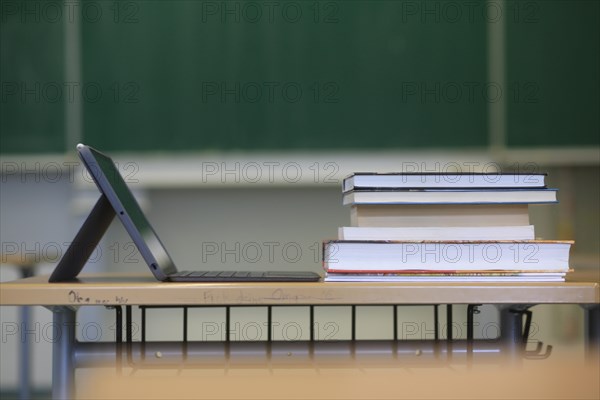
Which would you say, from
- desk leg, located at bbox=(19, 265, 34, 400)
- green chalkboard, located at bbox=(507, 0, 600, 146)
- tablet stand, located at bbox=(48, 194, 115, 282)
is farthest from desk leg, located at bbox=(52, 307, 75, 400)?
green chalkboard, located at bbox=(507, 0, 600, 146)

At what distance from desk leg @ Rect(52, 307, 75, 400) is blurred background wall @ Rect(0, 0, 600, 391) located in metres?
1.80

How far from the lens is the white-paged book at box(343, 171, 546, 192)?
1261 millimetres

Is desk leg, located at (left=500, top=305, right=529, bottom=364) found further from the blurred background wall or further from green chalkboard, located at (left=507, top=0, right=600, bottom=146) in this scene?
green chalkboard, located at (left=507, top=0, right=600, bottom=146)

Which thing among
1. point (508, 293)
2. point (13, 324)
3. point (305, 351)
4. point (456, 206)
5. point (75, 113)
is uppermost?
point (75, 113)

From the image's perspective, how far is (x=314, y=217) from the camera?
3346mm

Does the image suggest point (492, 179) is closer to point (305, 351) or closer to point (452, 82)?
point (305, 351)

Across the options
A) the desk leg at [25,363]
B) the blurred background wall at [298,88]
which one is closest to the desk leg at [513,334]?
the blurred background wall at [298,88]

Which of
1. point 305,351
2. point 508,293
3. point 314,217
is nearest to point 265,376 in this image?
point 508,293

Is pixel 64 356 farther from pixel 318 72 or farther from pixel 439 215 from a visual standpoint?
pixel 318 72

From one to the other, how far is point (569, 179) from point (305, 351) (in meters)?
2.21

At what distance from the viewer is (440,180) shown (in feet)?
4.16

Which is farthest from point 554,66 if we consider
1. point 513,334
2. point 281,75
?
point 513,334

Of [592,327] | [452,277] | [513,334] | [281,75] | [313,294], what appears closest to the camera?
[313,294]

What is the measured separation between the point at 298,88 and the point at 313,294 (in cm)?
222
